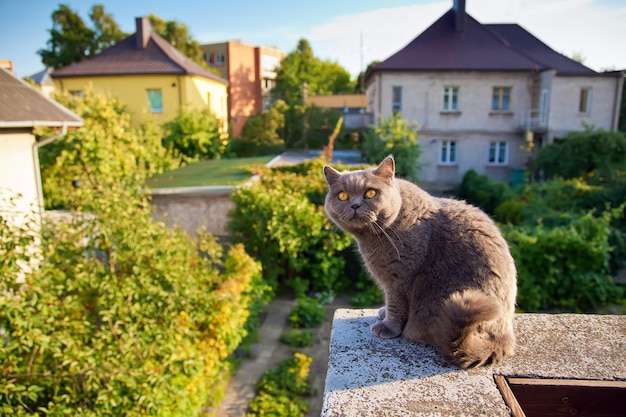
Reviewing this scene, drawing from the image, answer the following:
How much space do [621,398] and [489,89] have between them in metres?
15.9

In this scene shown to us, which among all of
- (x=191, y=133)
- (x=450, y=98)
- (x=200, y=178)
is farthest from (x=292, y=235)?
(x=450, y=98)

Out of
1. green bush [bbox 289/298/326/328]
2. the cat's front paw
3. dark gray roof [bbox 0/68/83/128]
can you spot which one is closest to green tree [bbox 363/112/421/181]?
green bush [bbox 289/298/326/328]

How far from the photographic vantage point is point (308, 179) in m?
8.55

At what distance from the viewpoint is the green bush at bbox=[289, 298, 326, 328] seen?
695 centimetres

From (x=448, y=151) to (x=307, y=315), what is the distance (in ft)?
37.0

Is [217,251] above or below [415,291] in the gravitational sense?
below

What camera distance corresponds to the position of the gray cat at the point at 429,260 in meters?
1.62

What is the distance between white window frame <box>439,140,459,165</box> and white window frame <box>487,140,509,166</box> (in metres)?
1.20

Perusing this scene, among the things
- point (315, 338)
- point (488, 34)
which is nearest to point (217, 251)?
point (315, 338)

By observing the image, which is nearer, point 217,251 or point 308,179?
point 217,251

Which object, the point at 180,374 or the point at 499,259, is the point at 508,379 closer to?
the point at 499,259

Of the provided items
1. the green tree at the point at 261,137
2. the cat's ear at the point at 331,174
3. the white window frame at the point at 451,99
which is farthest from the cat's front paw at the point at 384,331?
the green tree at the point at 261,137

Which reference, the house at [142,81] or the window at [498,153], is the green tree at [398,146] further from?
the house at [142,81]

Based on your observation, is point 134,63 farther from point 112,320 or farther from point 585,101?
point 585,101
